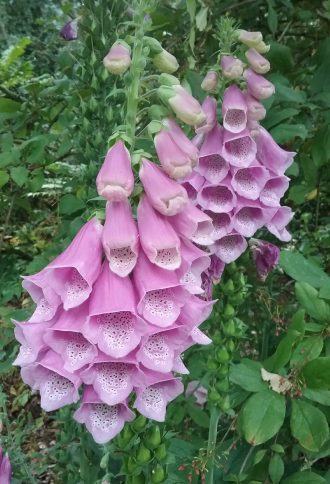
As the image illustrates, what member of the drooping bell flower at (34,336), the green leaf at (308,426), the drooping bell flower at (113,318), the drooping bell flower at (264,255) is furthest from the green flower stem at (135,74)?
the drooping bell flower at (264,255)

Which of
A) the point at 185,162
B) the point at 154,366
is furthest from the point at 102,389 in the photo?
the point at 185,162

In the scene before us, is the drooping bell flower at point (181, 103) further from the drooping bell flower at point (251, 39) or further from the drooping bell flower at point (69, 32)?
the drooping bell flower at point (69, 32)

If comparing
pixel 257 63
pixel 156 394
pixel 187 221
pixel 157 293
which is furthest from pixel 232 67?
pixel 156 394

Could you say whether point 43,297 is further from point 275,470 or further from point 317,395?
point 275,470

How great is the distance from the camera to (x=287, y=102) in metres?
1.74

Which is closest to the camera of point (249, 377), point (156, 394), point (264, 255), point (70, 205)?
point (156, 394)

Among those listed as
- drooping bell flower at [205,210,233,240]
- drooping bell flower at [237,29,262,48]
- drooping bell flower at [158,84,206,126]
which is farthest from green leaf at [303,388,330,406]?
drooping bell flower at [237,29,262,48]

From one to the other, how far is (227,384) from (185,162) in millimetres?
580

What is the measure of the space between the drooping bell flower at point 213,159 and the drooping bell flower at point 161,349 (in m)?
0.49

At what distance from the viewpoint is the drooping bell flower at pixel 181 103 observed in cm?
97

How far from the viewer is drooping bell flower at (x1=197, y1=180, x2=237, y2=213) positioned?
1.38 metres

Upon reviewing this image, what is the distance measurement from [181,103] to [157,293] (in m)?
0.30

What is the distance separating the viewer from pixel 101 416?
102 centimetres

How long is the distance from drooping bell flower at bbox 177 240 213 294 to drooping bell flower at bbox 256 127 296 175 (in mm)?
479
